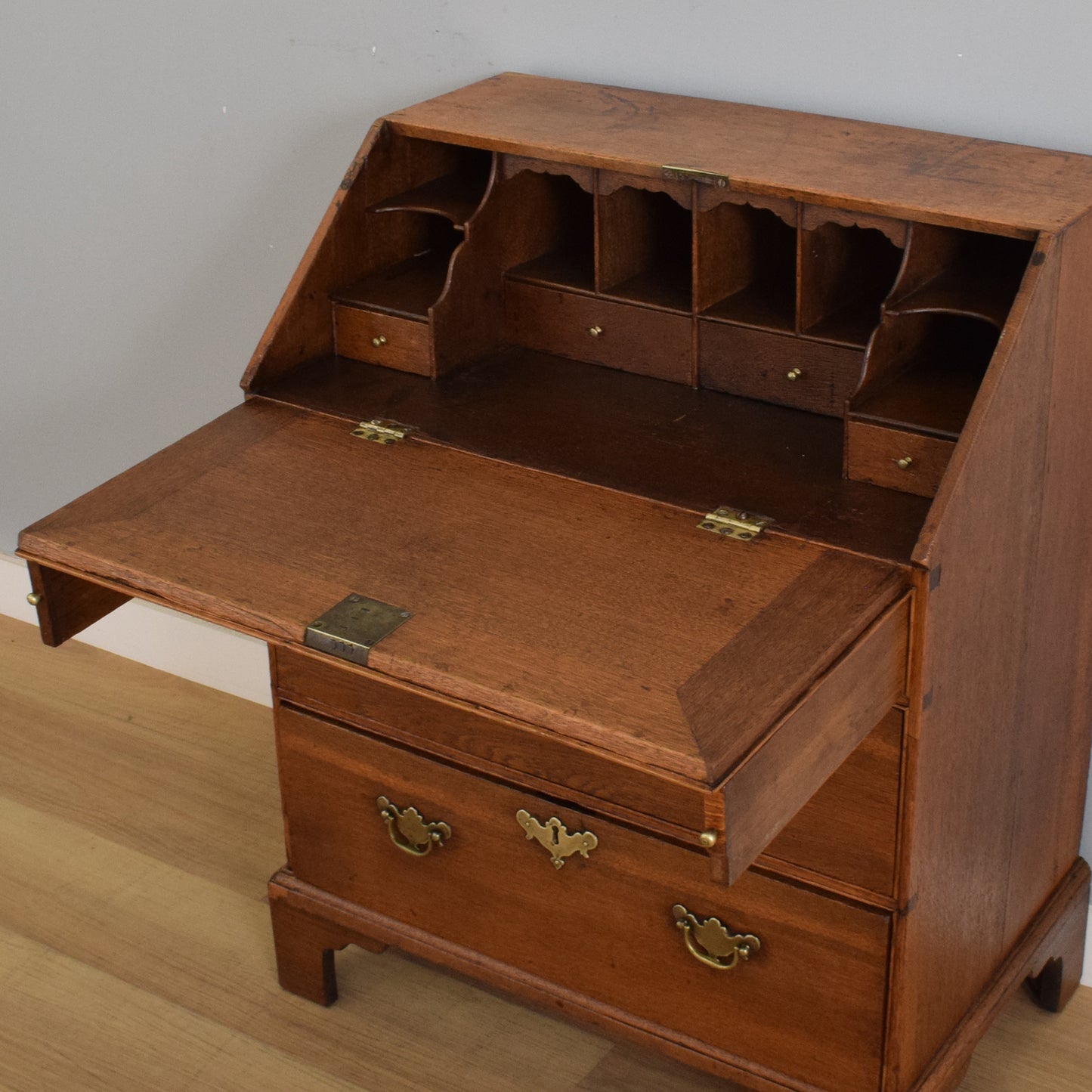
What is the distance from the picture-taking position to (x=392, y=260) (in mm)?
2316

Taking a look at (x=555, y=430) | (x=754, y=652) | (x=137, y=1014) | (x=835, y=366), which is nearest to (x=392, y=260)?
(x=555, y=430)

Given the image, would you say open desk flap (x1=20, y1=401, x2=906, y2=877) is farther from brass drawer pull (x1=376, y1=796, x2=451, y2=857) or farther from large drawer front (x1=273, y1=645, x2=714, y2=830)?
brass drawer pull (x1=376, y1=796, x2=451, y2=857)

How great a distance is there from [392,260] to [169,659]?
4.21 ft

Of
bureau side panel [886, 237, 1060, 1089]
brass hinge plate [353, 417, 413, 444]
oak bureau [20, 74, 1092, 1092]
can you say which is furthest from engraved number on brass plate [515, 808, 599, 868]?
brass hinge plate [353, 417, 413, 444]

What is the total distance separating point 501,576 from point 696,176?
53cm

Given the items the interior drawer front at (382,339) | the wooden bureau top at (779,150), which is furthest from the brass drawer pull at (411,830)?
the wooden bureau top at (779,150)

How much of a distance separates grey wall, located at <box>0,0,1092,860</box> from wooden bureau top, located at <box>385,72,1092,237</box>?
61mm

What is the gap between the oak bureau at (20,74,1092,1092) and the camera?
1.68m

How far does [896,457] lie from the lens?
187 cm

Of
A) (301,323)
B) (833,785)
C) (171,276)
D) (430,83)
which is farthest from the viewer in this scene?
(171,276)

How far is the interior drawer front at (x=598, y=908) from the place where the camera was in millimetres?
2008

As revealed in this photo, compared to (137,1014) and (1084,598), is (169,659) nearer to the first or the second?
(137,1014)

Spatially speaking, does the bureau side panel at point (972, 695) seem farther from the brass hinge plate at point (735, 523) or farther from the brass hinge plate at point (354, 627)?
the brass hinge plate at point (354, 627)

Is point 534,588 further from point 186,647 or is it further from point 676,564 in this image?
point 186,647
